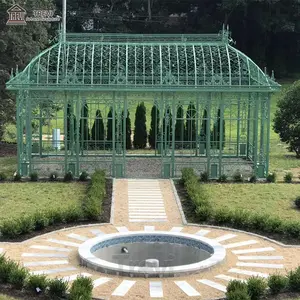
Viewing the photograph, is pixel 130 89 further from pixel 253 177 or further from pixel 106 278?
pixel 106 278

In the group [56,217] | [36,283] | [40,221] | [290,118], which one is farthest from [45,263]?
[290,118]

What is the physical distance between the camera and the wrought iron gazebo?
26.3 m

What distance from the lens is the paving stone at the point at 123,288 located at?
13750mm

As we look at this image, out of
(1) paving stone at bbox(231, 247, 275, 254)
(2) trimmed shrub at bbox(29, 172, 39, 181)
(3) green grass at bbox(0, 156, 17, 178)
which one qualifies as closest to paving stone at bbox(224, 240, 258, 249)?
(1) paving stone at bbox(231, 247, 275, 254)

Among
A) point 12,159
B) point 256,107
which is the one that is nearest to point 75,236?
point 256,107

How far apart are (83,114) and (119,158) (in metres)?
4.41

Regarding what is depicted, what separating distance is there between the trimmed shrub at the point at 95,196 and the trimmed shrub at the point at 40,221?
1417 mm

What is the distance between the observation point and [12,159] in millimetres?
31359

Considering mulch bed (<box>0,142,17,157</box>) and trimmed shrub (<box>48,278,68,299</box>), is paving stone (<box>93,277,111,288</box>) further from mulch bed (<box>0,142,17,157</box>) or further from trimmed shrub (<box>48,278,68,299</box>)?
mulch bed (<box>0,142,17,157</box>)

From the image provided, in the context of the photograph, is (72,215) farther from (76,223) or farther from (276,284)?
(276,284)

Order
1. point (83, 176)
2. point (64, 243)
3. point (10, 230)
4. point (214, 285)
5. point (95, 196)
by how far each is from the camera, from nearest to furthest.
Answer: point (214, 285), point (64, 243), point (10, 230), point (95, 196), point (83, 176)

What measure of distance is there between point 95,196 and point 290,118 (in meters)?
14.3

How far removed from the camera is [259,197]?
23125 mm

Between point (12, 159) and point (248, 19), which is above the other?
point (248, 19)
